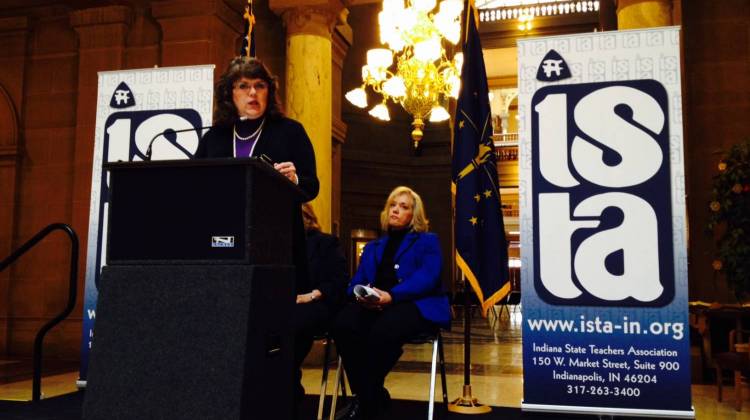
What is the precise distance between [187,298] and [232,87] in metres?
1.01

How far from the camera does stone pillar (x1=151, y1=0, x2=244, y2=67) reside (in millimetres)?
7836

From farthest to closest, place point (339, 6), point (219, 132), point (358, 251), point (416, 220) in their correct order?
1. point (358, 251)
2. point (339, 6)
3. point (416, 220)
4. point (219, 132)

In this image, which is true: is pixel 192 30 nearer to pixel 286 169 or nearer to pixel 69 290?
A: pixel 69 290

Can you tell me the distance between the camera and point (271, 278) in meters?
1.84

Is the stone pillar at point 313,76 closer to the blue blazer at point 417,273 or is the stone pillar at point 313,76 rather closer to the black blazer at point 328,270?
the black blazer at point 328,270

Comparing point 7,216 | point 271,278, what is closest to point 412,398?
point 271,278

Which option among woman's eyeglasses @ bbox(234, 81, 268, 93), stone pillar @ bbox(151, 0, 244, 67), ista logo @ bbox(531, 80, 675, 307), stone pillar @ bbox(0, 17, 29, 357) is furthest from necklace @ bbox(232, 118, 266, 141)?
stone pillar @ bbox(0, 17, 29, 357)

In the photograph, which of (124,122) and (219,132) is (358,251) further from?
(219,132)

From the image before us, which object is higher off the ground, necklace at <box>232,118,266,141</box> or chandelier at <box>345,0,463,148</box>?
chandelier at <box>345,0,463,148</box>

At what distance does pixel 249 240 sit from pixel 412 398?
364 cm

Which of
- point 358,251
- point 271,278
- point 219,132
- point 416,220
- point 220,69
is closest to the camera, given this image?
point 271,278

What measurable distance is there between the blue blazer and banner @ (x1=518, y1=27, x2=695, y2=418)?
20.8 inches

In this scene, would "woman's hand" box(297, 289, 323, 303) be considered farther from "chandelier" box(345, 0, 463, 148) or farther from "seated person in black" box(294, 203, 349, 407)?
"chandelier" box(345, 0, 463, 148)

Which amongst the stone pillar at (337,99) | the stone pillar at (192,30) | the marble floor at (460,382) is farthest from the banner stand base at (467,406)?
the stone pillar at (192,30)
